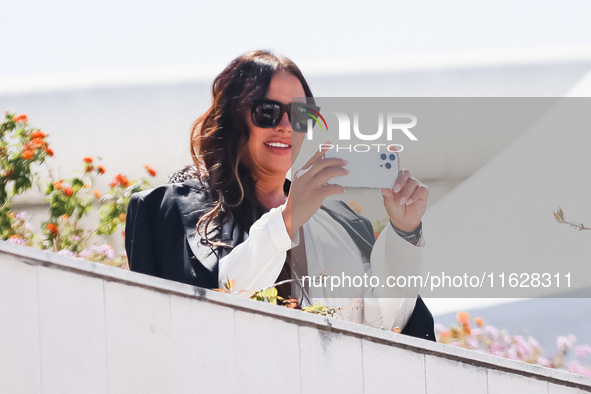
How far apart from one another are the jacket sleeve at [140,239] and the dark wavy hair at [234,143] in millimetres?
242

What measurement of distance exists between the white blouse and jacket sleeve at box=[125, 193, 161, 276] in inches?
13.6

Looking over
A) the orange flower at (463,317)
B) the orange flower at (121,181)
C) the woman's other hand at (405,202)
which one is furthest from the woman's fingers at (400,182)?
the orange flower at (121,181)

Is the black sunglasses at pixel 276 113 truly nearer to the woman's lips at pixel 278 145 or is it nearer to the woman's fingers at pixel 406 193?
the woman's lips at pixel 278 145

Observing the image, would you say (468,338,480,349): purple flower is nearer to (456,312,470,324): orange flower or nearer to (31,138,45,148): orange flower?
(456,312,470,324): orange flower

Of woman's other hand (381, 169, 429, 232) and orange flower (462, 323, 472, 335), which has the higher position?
woman's other hand (381, 169, 429, 232)

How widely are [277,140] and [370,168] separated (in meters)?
0.50

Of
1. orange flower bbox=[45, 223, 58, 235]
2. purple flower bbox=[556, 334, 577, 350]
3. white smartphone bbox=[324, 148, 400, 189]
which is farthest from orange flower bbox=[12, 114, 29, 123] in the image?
purple flower bbox=[556, 334, 577, 350]

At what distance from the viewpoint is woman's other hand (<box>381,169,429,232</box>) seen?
130 inches

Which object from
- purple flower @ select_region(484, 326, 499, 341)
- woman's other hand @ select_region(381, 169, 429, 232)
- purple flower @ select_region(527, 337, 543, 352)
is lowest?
purple flower @ select_region(527, 337, 543, 352)

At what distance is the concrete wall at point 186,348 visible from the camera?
8.27ft

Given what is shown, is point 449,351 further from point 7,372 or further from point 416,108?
point 416,108

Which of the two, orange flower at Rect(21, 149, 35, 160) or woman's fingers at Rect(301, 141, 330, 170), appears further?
orange flower at Rect(21, 149, 35, 160)

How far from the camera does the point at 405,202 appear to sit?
3.30m

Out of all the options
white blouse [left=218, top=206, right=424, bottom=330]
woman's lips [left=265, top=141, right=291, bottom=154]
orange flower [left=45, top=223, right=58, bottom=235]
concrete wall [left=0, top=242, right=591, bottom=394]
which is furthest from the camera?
orange flower [left=45, top=223, right=58, bottom=235]
